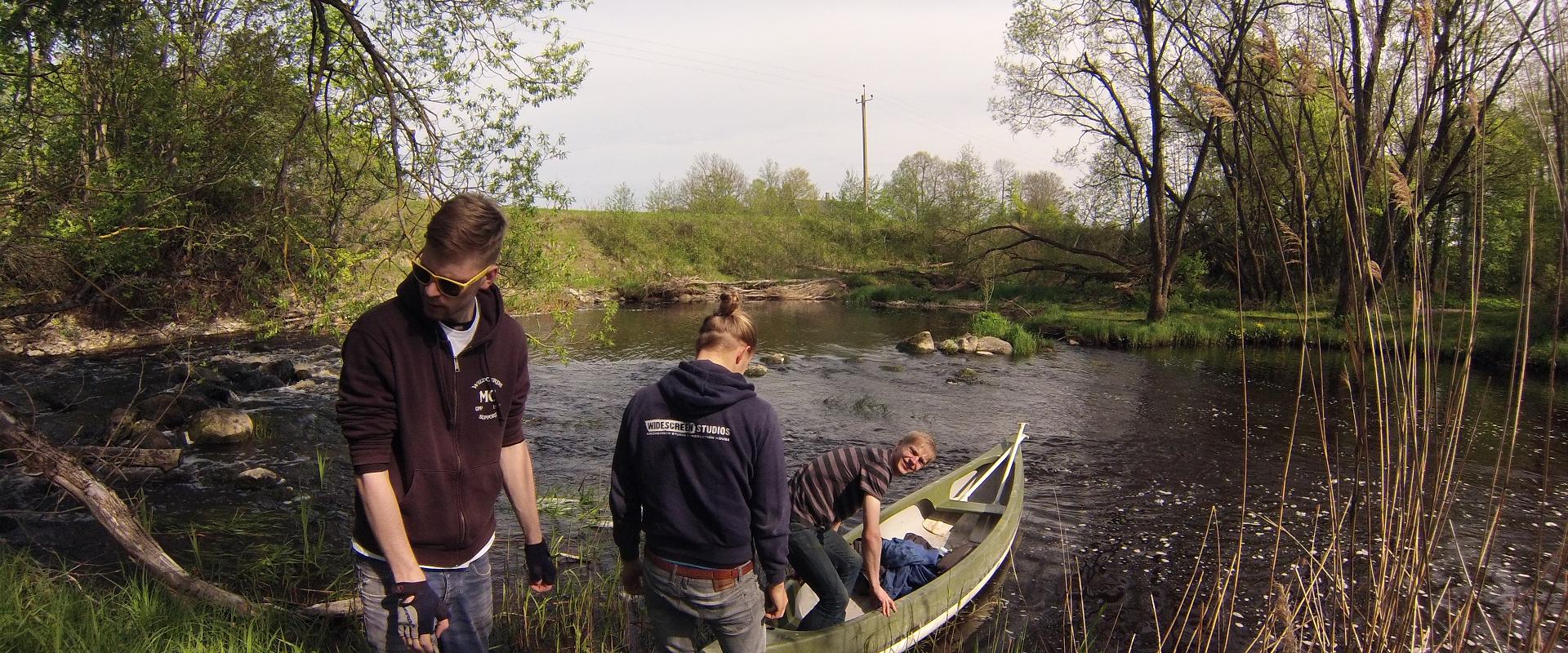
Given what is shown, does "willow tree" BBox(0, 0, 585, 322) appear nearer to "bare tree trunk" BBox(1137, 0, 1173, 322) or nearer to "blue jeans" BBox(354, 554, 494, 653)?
"blue jeans" BBox(354, 554, 494, 653)

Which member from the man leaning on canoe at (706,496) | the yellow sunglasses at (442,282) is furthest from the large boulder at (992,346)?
the yellow sunglasses at (442,282)

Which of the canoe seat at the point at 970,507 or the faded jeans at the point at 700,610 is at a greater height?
the faded jeans at the point at 700,610

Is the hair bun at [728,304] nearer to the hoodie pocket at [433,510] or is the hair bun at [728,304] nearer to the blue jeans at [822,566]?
the hoodie pocket at [433,510]

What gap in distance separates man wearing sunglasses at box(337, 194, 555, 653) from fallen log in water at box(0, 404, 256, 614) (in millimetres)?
2546

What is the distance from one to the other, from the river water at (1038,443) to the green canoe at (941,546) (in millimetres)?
475

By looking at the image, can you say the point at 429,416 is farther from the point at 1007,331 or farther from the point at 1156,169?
the point at 1156,169

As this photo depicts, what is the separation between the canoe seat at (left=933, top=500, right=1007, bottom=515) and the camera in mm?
6718

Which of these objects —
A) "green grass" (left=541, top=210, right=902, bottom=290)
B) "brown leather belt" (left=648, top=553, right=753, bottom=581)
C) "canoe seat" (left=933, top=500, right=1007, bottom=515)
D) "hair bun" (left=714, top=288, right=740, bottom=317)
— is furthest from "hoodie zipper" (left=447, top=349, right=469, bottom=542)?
"green grass" (left=541, top=210, right=902, bottom=290)

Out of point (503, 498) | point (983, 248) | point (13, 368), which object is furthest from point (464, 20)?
point (983, 248)

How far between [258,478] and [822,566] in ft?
21.9

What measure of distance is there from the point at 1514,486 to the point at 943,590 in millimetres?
7922

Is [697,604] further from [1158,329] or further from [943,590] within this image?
[1158,329]

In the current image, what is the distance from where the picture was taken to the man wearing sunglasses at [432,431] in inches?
89.8

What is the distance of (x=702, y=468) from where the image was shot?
290 centimetres
